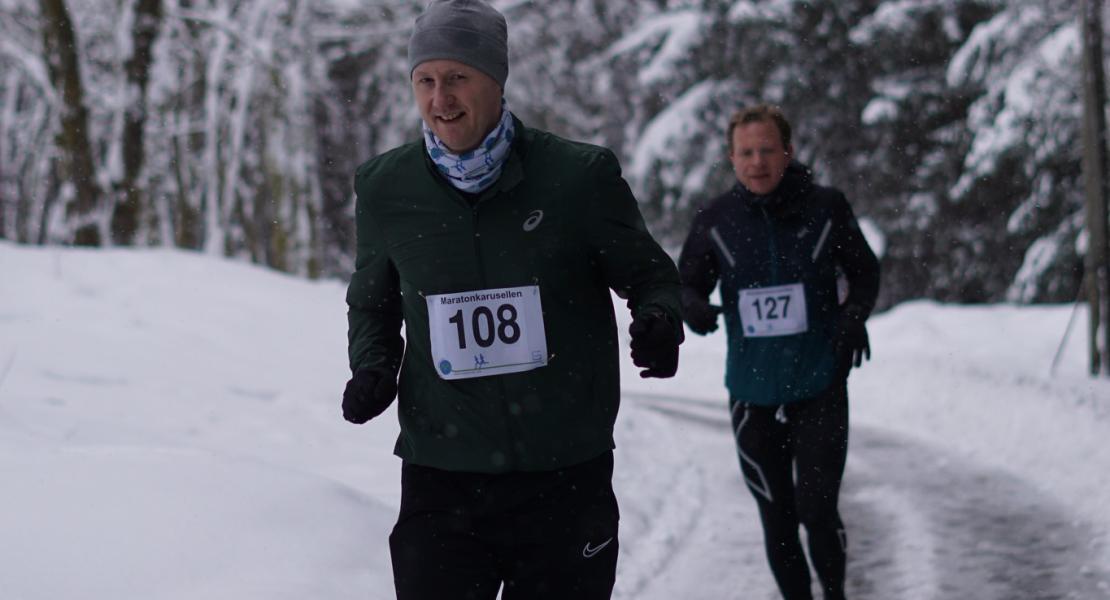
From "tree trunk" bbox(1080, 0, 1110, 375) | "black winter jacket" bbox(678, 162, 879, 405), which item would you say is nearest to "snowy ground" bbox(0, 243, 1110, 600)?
"tree trunk" bbox(1080, 0, 1110, 375)

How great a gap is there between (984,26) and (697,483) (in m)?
12.4

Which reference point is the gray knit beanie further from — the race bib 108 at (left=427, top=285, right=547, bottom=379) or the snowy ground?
the snowy ground

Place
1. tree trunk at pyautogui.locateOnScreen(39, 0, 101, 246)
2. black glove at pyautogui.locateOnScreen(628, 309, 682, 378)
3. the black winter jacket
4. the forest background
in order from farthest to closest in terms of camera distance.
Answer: the forest background
tree trunk at pyautogui.locateOnScreen(39, 0, 101, 246)
the black winter jacket
black glove at pyautogui.locateOnScreen(628, 309, 682, 378)

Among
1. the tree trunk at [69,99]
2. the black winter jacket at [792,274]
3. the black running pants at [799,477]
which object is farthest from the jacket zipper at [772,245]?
the tree trunk at [69,99]

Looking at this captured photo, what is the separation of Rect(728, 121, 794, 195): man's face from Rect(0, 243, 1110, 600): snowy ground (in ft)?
6.41

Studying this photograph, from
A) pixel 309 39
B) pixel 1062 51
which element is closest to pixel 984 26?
pixel 1062 51

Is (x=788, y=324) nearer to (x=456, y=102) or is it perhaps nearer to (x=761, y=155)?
(x=761, y=155)

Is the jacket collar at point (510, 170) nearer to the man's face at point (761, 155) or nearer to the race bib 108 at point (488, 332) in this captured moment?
the race bib 108 at point (488, 332)

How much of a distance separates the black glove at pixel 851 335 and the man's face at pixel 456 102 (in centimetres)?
213

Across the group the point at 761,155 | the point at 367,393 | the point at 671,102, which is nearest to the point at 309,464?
the point at 761,155

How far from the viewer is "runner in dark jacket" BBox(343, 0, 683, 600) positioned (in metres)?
2.60

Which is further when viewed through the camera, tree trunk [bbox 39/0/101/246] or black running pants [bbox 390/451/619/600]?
tree trunk [bbox 39/0/101/246]

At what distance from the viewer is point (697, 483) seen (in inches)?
331

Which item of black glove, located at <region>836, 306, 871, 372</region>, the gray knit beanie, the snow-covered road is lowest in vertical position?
the snow-covered road
